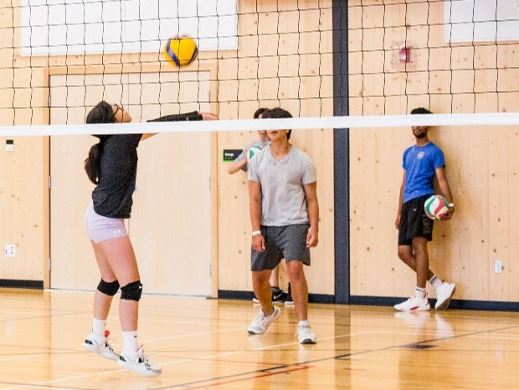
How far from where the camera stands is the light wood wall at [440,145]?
37.7 feet

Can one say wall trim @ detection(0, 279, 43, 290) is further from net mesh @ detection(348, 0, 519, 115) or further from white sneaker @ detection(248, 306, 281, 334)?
white sneaker @ detection(248, 306, 281, 334)

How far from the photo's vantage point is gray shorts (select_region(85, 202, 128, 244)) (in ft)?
23.2

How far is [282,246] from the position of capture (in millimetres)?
8742

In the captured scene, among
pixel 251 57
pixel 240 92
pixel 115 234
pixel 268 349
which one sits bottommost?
pixel 268 349

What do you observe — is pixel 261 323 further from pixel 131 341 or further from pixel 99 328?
pixel 131 341

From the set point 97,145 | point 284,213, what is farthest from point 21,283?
point 97,145

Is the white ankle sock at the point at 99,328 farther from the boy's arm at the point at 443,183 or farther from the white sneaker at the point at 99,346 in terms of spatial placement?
the boy's arm at the point at 443,183

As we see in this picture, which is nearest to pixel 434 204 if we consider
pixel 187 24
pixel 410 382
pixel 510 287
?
pixel 510 287

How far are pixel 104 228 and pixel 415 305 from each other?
201 inches

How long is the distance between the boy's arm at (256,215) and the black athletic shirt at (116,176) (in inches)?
68.1

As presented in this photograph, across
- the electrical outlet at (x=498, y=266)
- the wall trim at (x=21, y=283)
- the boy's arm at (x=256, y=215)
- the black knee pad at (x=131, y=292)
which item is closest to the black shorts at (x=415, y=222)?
the electrical outlet at (x=498, y=266)

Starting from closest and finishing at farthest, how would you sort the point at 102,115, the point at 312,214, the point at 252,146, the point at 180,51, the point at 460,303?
the point at 102,115, the point at 312,214, the point at 180,51, the point at 460,303, the point at 252,146

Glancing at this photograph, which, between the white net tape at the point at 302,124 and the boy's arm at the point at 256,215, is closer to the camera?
the white net tape at the point at 302,124

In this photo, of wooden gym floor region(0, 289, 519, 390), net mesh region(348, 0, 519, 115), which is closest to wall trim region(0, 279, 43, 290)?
wooden gym floor region(0, 289, 519, 390)
